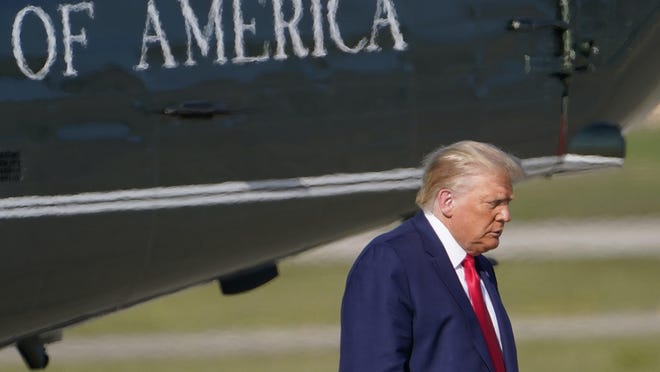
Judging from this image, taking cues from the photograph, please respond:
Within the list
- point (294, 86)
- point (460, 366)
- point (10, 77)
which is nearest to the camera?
point (460, 366)

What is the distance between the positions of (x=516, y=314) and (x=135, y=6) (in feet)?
29.9

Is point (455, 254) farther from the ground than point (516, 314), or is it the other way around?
point (455, 254)

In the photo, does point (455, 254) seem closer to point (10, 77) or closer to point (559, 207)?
point (10, 77)

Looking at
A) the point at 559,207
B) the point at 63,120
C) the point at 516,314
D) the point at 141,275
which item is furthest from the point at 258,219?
the point at 559,207

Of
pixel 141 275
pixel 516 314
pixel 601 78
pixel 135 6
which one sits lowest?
pixel 516 314

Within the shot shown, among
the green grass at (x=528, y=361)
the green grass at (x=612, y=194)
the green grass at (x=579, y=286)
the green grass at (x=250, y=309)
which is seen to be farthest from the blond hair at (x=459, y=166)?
the green grass at (x=612, y=194)

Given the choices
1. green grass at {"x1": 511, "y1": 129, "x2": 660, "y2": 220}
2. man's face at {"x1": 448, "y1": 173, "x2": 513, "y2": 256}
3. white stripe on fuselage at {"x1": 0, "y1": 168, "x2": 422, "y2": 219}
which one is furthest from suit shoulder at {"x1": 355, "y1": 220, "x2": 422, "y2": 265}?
green grass at {"x1": 511, "y1": 129, "x2": 660, "y2": 220}

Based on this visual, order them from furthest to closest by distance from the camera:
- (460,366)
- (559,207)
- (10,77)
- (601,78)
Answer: (559,207) → (601,78) → (10,77) → (460,366)

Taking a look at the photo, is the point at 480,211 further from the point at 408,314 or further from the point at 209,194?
the point at 209,194

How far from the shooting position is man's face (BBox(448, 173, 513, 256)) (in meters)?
4.71

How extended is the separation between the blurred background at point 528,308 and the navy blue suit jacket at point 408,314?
7506mm

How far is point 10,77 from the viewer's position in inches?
233

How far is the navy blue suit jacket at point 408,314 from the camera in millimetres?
4594

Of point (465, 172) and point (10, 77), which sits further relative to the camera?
point (10, 77)
